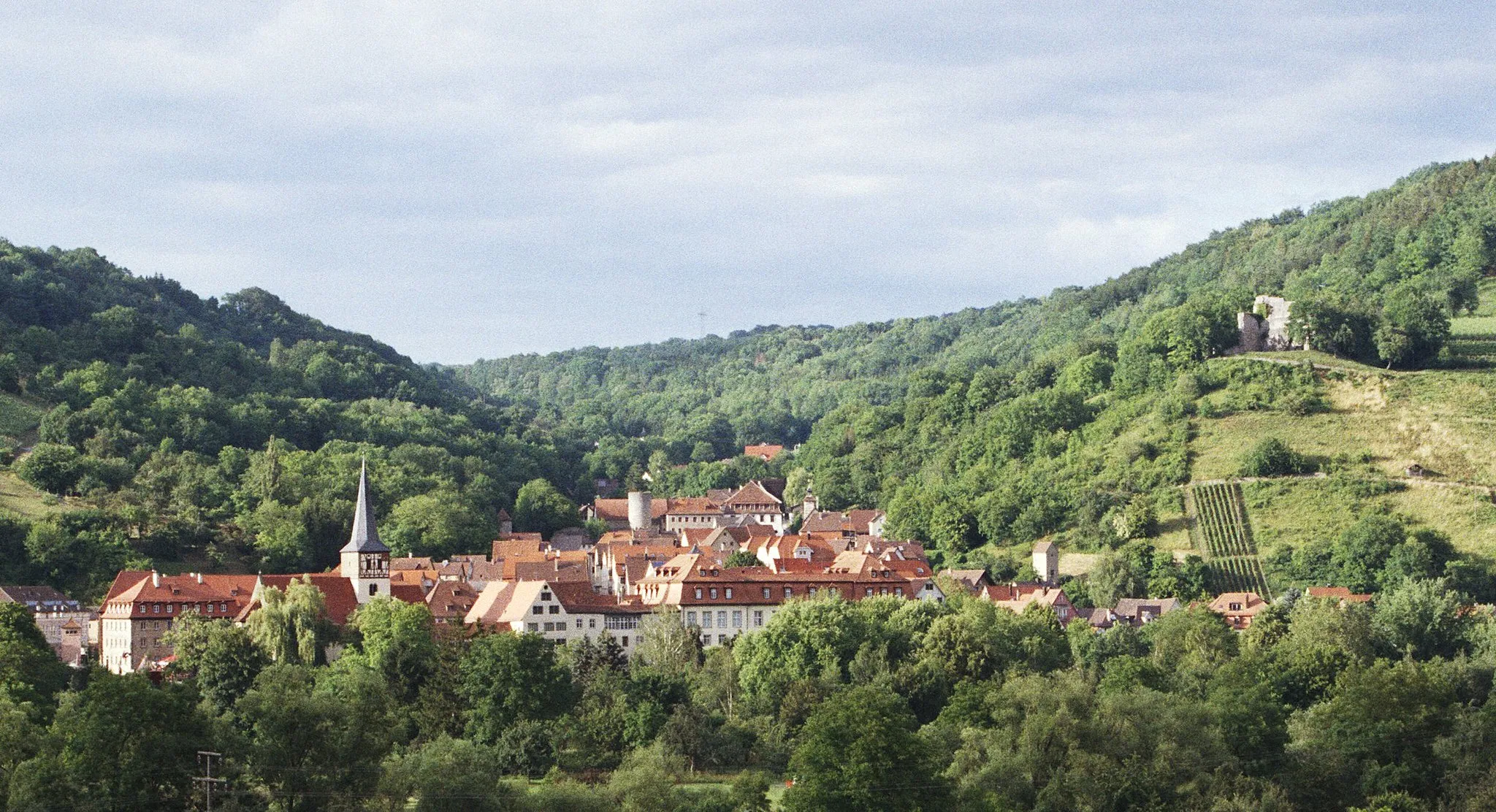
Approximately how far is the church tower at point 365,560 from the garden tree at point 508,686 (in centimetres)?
1800

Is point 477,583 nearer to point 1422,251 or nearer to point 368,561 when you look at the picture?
point 368,561

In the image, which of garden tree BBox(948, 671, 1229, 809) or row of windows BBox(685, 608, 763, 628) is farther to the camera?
row of windows BBox(685, 608, 763, 628)

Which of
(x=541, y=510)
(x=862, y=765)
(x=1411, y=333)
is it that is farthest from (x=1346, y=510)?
(x=541, y=510)

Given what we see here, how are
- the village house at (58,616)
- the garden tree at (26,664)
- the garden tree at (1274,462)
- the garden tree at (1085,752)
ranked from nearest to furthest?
1. the garden tree at (1085,752)
2. the garden tree at (26,664)
3. the village house at (58,616)
4. the garden tree at (1274,462)

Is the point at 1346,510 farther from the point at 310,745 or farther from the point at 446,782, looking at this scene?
the point at 310,745

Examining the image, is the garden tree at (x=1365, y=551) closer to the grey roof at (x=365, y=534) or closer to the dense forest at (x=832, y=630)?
the dense forest at (x=832, y=630)

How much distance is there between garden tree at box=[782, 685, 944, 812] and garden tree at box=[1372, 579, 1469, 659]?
113ft

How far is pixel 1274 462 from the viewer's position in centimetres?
12244

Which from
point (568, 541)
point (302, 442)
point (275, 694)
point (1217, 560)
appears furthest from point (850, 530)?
point (275, 694)

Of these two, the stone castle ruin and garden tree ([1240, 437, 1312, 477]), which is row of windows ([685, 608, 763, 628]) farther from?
the stone castle ruin

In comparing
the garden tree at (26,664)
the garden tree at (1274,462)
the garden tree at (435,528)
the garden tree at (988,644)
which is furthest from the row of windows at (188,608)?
the garden tree at (1274,462)

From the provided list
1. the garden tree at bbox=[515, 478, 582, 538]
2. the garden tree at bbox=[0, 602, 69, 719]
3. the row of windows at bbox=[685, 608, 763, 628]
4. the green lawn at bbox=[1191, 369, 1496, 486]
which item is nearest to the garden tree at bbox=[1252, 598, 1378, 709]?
the row of windows at bbox=[685, 608, 763, 628]

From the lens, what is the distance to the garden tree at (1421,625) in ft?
307

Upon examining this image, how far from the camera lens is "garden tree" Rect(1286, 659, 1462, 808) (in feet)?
232
